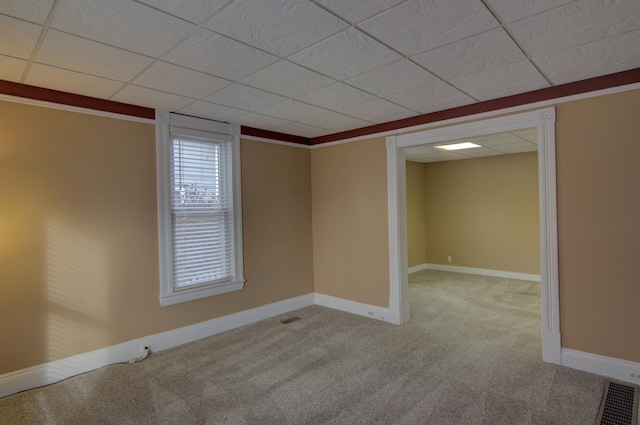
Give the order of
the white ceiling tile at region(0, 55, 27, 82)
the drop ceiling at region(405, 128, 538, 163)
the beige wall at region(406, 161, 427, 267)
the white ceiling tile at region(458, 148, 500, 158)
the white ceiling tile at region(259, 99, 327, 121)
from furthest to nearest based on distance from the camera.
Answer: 1. the beige wall at region(406, 161, 427, 267)
2. the white ceiling tile at region(458, 148, 500, 158)
3. the drop ceiling at region(405, 128, 538, 163)
4. the white ceiling tile at region(259, 99, 327, 121)
5. the white ceiling tile at region(0, 55, 27, 82)

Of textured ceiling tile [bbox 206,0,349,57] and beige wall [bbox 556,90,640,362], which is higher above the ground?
textured ceiling tile [bbox 206,0,349,57]

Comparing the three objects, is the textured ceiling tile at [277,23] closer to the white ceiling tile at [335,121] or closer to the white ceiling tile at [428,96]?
the white ceiling tile at [428,96]

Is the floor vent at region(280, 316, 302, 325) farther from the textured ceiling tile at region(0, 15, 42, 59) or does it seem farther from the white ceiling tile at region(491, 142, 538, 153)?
the white ceiling tile at region(491, 142, 538, 153)

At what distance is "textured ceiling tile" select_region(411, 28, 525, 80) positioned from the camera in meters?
2.19

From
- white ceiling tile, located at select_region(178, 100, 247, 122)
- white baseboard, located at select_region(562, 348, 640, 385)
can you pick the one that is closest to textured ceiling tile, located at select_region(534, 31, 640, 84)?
white baseboard, located at select_region(562, 348, 640, 385)

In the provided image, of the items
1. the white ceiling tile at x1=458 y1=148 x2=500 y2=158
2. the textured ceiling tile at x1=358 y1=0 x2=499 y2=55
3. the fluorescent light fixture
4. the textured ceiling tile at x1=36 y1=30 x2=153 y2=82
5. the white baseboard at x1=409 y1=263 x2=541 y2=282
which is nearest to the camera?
the textured ceiling tile at x1=358 y1=0 x2=499 y2=55

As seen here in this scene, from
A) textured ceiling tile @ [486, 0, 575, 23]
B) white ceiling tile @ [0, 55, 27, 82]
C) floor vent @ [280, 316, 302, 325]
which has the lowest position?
floor vent @ [280, 316, 302, 325]

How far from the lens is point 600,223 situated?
2.88m

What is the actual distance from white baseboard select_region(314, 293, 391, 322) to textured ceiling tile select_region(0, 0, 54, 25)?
13.5 feet

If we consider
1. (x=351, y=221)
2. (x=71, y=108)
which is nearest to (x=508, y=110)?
(x=351, y=221)

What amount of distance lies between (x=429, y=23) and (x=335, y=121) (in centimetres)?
222

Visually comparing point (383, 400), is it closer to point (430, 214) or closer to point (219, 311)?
point (219, 311)

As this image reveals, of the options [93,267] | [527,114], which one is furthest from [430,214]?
[93,267]

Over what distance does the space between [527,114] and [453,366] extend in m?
2.43
